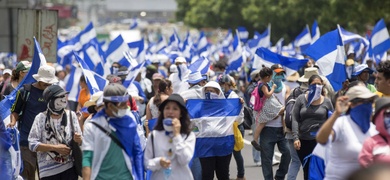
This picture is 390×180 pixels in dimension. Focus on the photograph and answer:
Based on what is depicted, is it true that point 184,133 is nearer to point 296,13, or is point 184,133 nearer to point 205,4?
point 296,13

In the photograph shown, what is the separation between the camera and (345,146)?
6895 millimetres

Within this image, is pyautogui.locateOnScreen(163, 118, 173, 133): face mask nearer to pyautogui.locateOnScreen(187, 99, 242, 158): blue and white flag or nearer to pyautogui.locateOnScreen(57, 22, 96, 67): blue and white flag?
pyautogui.locateOnScreen(187, 99, 242, 158): blue and white flag

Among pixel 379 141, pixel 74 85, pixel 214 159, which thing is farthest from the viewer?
pixel 74 85

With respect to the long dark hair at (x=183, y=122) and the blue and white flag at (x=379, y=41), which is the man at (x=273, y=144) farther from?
the blue and white flag at (x=379, y=41)

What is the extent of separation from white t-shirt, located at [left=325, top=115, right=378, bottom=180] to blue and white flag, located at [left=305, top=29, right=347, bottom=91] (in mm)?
5116

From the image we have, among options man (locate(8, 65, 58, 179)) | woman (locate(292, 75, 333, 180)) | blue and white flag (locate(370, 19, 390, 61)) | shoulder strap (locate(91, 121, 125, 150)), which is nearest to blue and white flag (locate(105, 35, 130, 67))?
blue and white flag (locate(370, 19, 390, 61))

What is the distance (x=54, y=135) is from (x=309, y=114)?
2.66 metres

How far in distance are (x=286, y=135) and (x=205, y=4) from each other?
68.2 metres

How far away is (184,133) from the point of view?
7562mm

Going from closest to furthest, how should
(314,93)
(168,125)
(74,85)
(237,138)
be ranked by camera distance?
1. (168,125)
2. (314,93)
3. (237,138)
4. (74,85)

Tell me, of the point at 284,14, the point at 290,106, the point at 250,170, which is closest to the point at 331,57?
the point at 290,106

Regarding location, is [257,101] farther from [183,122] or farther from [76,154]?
[183,122]

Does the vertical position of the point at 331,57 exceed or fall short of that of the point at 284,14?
it falls short

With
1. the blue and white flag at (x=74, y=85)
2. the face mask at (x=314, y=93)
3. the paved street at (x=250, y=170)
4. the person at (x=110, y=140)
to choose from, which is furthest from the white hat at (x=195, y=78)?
the blue and white flag at (x=74, y=85)
